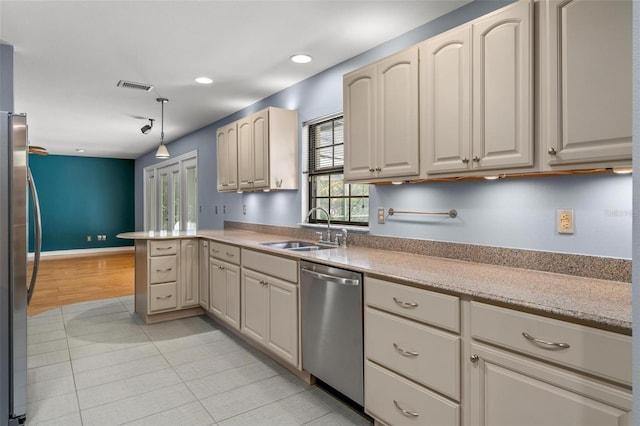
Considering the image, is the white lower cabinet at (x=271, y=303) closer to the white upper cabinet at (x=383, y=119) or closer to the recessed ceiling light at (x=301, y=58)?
the white upper cabinet at (x=383, y=119)

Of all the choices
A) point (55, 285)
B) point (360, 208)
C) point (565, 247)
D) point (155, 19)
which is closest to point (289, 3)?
point (155, 19)

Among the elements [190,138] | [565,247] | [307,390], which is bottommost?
[307,390]

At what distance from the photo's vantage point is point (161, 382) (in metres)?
2.63

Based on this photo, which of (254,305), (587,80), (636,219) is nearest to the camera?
(636,219)

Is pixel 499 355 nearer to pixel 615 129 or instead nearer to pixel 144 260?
pixel 615 129

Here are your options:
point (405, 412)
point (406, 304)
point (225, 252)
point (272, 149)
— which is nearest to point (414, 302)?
point (406, 304)

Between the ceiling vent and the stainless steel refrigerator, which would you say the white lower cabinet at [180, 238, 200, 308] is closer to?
the ceiling vent

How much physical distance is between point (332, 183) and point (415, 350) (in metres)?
2.02

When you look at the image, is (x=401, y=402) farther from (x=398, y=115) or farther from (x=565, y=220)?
(x=398, y=115)

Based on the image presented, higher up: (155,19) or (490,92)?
(155,19)

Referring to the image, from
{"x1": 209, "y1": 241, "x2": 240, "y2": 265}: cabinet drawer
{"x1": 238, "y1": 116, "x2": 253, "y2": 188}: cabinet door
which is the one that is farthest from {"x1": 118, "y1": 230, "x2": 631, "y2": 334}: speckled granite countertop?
{"x1": 238, "y1": 116, "x2": 253, "y2": 188}: cabinet door

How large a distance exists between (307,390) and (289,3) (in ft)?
8.15

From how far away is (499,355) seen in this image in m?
1.45

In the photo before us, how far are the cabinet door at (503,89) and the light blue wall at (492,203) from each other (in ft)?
1.05
